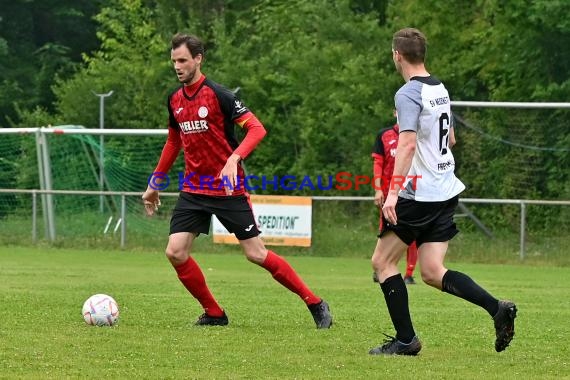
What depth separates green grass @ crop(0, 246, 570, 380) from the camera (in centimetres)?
655

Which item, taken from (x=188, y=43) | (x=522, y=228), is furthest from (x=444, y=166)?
(x=522, y=228)

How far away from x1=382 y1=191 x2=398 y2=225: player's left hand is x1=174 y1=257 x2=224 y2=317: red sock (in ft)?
7.75

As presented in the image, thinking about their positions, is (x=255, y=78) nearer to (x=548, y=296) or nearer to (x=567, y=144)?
(x=567, y=144)

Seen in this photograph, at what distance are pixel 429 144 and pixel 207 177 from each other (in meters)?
2.19

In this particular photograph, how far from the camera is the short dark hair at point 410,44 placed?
6941 mm

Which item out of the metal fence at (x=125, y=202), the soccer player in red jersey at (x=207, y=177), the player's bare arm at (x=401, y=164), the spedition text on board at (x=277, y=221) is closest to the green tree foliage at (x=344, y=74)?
the metal fence at (x=125, y=202)

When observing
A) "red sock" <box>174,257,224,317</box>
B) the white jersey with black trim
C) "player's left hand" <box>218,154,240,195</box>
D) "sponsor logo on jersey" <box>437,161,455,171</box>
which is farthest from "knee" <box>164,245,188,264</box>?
"sponsor logo on jersey" <box>437,161,455,171</box>

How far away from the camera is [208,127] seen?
8.61 metres

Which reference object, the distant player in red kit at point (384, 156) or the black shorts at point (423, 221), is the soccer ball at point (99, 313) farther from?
the distant player in red kit at point (384, 156)

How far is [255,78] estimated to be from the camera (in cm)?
2934

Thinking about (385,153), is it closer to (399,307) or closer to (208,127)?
(208,127)

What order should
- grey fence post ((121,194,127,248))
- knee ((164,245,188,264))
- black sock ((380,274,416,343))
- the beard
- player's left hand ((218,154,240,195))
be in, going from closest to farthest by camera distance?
black sock ((380,274,416,343))
player's left hand ((218,154,240,195))
the beard
knee ((164,245,188,264))
grey fence post ((121,194,127,248))

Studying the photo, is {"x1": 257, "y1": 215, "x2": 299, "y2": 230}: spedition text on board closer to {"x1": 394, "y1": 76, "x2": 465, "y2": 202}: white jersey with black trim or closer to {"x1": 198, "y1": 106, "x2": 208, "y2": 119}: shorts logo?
{"x1": 198, "y1": 106, "x2": 208, "y2": 119}: shorts logo

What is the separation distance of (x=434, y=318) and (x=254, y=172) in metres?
17.0
